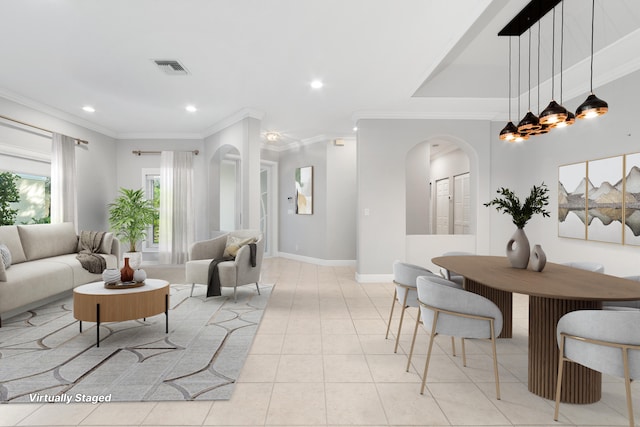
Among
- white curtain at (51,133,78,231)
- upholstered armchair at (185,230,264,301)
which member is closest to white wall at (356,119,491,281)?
upholstered armchair at (185,230,264,301)

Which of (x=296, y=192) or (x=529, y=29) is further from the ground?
(x=529, y=29)

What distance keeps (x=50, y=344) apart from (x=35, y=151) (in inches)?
A: 142

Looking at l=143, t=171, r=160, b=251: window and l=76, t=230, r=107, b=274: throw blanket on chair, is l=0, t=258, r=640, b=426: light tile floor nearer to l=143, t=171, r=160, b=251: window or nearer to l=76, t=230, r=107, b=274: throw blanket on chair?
l=76, t=230, r=107, b=274: throw blanket on chair

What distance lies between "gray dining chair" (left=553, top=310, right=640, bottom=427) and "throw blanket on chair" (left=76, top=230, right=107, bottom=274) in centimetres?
514

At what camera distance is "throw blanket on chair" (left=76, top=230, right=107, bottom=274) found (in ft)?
14.6

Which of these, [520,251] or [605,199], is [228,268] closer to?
[520,251]

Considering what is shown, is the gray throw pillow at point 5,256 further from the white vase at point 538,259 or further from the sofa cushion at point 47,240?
the white vase at point 538,259

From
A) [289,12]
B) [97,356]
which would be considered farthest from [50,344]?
[289,12]

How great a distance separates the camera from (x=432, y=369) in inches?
96.6

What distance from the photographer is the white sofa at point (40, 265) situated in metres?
3.37

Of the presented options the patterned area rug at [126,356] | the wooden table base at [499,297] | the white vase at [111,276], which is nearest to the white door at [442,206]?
the wooden table base at [499,297]

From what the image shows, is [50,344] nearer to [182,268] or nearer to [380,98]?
[182,268]

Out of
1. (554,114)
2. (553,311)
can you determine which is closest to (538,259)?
(553,311)

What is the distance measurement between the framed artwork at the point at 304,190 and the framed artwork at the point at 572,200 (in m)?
4.44
